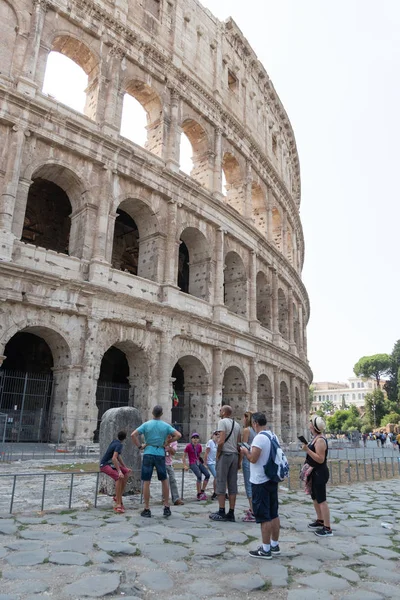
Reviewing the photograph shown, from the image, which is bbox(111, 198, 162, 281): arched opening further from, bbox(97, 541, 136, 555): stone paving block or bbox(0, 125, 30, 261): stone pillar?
bbox(97, 541, 136, 555): stone paving block

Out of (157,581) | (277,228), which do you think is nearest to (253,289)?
(277,228)

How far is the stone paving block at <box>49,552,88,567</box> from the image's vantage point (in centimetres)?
362

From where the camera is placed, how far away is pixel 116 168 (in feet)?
46.6

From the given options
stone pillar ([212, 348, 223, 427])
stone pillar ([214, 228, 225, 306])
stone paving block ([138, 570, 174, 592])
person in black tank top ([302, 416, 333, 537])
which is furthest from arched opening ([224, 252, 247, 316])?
stone paving block ([138, 570, 174, 592])

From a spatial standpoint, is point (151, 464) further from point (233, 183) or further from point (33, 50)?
point (233, 183)

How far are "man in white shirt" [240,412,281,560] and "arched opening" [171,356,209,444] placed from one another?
450 inches

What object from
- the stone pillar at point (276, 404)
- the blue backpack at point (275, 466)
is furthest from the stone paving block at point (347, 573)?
the stone pillar at point (276, 404)

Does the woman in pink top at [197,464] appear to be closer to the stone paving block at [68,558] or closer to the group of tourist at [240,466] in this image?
the group of tourist at [240,466]

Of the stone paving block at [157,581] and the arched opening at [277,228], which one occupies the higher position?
the arched opening at [277,228]

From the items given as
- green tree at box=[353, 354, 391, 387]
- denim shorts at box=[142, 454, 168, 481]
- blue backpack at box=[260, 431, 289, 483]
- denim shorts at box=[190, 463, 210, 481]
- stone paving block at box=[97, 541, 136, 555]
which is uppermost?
green tree at box=[353, 354, 391, 387]

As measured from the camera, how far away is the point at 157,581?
3.32 m

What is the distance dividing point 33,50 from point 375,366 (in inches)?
2657

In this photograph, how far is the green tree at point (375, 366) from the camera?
227ft

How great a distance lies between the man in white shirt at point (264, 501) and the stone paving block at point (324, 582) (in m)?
0.51
